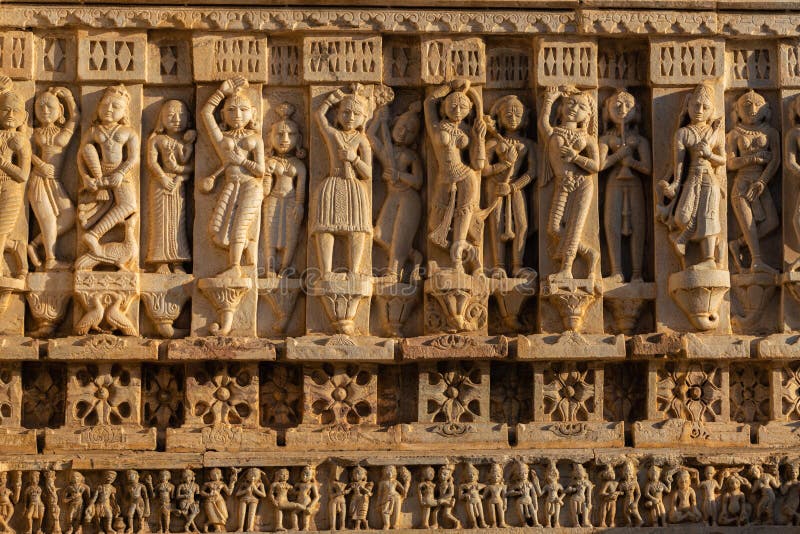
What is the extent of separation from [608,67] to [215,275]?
3.89 meters

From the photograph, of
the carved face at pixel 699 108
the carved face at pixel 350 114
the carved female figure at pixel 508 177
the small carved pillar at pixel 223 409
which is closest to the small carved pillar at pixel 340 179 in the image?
the carved face at pixel 350 114

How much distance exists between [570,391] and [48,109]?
507cm

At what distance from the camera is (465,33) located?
717 inches

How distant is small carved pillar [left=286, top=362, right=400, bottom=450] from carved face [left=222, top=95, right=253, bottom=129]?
2167mm

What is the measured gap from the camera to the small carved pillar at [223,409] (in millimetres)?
17641

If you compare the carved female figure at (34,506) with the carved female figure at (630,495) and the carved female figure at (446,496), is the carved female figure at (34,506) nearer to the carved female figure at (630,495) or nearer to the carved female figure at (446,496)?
the carved female figure at (446,496)

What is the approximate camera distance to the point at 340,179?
18.0 metres

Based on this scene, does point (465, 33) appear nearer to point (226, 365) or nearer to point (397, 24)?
point (397, 24)

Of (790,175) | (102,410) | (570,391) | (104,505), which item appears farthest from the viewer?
(790,175)

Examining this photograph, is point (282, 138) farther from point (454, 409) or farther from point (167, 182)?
point (454, 409)

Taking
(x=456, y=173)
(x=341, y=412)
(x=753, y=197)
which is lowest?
(x=341, y=412)

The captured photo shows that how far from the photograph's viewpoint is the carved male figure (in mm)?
18000

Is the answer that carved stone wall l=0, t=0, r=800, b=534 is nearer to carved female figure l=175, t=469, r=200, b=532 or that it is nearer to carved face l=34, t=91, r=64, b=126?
carved face l=34, t=91, r=64, b=126

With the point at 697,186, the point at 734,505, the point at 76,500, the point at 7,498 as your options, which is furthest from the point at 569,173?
the point at 7,498
